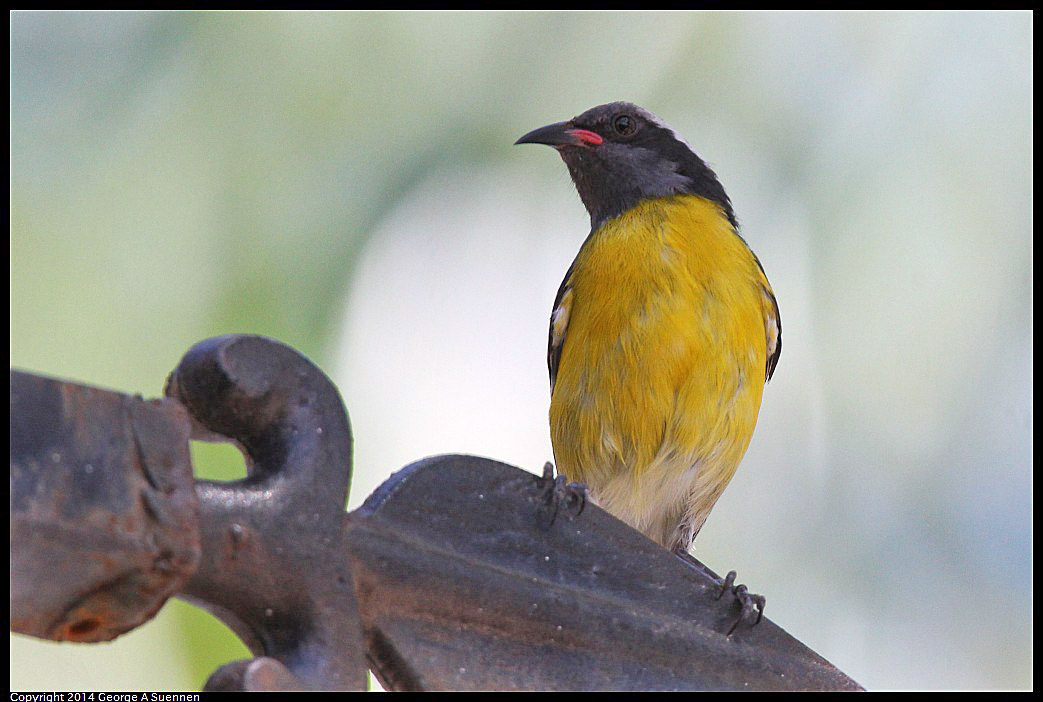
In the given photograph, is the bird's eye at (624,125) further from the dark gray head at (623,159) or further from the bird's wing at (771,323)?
the bird's wing at (771,323)

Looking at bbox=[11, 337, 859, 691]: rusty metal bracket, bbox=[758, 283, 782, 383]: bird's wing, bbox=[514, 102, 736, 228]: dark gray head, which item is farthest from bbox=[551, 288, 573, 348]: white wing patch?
bbox=[11, 337, 859, 691]: rusty metal bracket

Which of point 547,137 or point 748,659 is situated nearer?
point 748,659

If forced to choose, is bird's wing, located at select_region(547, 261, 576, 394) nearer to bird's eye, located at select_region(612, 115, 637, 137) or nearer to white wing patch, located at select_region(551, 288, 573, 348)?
white wing patch, located at select_region(551, 288, 573, 348)

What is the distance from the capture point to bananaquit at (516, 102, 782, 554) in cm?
441

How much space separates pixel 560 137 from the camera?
5.30m

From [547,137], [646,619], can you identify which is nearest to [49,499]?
[646,619]

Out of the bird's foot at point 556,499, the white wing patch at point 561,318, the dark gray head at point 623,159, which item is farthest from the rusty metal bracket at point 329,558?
the dark gray head at point 623,159

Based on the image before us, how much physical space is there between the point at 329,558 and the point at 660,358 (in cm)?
293

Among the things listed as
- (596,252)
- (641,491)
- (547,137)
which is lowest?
(641,491)

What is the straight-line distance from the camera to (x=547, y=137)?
5.29m

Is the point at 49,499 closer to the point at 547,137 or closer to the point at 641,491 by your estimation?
the point at 641,491

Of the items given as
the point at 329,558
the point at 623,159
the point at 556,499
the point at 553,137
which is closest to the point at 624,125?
the point at 623,159

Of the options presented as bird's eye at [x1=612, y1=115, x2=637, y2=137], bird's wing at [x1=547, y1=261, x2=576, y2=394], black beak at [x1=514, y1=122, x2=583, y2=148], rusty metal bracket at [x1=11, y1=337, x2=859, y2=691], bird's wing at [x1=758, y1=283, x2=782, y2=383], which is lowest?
rusty metal bracket at [x1=11, y1=337, x2=859, y2=691]

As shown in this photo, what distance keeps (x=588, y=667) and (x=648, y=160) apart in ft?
12.0
